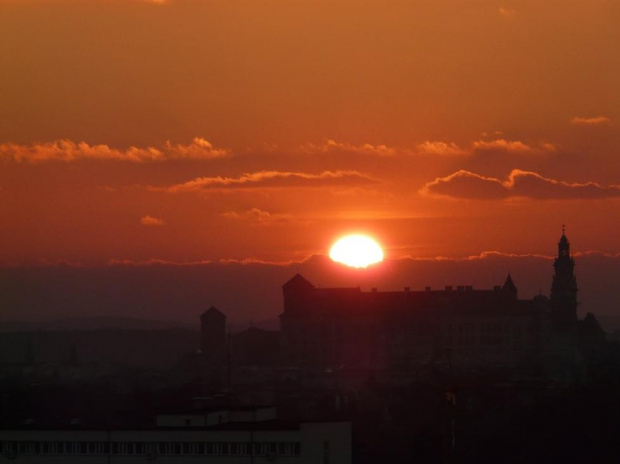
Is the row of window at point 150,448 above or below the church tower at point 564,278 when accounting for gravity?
below

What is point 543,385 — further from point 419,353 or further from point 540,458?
point 419,353

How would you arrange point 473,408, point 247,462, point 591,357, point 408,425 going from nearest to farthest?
point 247,462
point 408,425
point 473,408
point 591,357

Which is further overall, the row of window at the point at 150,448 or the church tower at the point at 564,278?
the church tower at the point at 564,278

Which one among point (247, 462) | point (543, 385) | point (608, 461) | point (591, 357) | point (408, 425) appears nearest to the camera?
point (247, 462)

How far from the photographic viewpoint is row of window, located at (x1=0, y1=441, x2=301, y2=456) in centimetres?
5041

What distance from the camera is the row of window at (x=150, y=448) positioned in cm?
5041

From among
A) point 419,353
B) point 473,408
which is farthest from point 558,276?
point 473,408

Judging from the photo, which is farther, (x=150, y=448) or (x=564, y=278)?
(x=564, y=278)

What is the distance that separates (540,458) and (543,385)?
176 ft

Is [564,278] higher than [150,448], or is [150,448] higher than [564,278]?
[564,278]

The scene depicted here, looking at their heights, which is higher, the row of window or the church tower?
the church tower

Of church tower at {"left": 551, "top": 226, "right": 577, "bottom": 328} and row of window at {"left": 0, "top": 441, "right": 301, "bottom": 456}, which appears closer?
row of window at {"left": 0, "top": 441, "right": 301, "bottom": 456}

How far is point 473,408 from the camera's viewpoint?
8844cm

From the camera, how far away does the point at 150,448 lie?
5078cm
